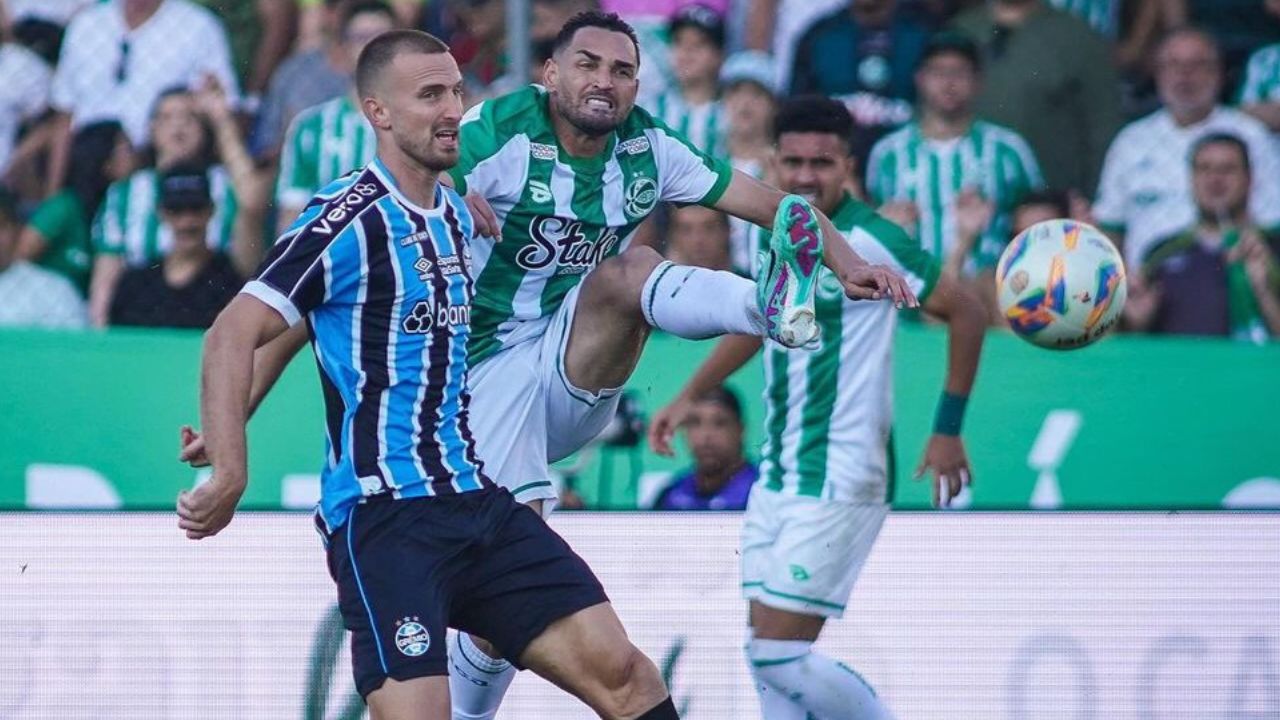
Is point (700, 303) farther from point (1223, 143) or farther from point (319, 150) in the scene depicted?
point (1223, 143)

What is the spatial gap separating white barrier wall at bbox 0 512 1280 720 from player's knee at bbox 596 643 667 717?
122 cm

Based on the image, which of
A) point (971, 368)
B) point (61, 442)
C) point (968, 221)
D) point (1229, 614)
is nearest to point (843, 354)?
point (971, 368)

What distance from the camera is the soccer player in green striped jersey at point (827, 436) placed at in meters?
6.01

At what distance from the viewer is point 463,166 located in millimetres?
5215

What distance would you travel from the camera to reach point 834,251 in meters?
5.06

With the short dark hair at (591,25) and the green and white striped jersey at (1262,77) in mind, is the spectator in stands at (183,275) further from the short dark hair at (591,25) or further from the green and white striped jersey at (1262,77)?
the green and white striped jersey at (1262,77)

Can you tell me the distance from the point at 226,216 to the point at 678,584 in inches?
146

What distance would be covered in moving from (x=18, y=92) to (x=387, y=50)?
5171 millimetres

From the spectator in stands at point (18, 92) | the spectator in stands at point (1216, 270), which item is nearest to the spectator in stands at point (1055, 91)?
the spectator in stands at point (1216, 270)

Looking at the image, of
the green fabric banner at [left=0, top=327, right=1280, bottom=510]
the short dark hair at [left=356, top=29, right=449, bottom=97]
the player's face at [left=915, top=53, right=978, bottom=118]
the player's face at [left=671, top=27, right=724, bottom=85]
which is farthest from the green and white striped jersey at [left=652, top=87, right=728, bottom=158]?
the short dark hair at [left=356, top=29, right=449, bottom=97]

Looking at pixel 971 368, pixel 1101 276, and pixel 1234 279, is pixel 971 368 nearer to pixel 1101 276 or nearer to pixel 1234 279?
pixel 1101 276

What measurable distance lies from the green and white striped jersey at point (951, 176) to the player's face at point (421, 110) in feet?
13.9

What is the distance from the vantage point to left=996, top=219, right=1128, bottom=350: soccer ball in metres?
5.73

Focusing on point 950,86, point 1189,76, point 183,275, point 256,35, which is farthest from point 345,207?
point 1189,76
